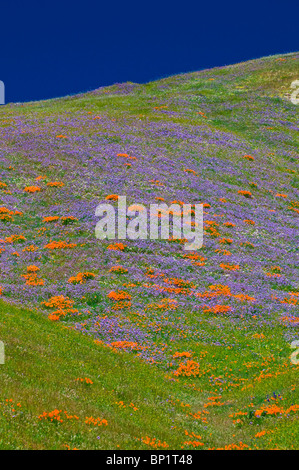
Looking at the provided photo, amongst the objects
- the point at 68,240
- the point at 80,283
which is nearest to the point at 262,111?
the point at 68,240

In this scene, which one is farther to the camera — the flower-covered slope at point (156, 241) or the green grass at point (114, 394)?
the flower-covered slope at point (156, 241)

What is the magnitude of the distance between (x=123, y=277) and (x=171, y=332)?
6979mm

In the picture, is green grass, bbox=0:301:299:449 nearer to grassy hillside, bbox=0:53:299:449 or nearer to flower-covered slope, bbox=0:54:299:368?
grassy hillside, bbox=0:53:299:449

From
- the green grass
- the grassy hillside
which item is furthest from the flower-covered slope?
the green grass

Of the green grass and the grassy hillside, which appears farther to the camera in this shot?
the grassy hillside

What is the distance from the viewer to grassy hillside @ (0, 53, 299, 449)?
12.8 metres

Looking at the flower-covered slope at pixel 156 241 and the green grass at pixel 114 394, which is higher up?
the flower-covered slope at pixel 156 241

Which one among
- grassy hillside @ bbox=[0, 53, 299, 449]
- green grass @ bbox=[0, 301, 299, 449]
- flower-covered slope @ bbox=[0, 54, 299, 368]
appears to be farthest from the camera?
flower-covered slope @ bbox=[0, 54, 299, 368]

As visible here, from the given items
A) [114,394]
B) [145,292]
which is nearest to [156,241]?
[145,292]

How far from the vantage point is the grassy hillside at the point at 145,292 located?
1277cm

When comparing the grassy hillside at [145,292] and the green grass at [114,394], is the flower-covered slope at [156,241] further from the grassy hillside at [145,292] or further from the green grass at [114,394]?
the green grass at [114,394]

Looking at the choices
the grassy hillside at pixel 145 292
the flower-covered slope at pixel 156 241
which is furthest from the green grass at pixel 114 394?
the flower-covered slope at pixel 156 241

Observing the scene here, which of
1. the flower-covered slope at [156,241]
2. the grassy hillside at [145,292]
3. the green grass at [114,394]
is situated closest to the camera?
the green grass at [114,394]

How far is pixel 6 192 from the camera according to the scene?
41.4m
